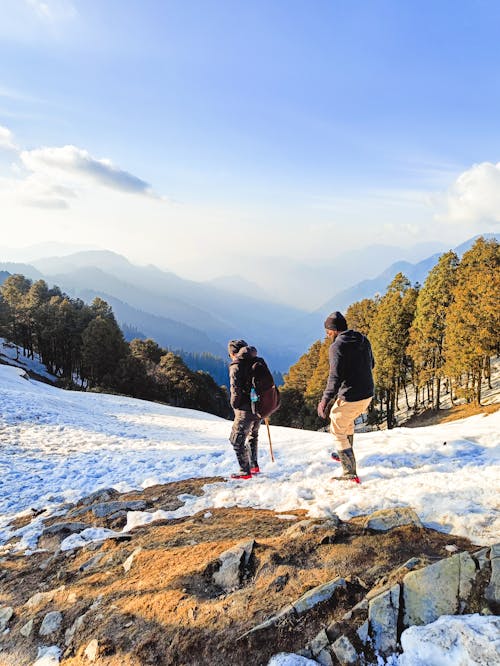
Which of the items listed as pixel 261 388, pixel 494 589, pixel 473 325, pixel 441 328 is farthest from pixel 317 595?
pixel 441 328

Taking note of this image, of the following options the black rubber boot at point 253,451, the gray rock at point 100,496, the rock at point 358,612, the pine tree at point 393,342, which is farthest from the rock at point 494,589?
the pine tree at point 393,342

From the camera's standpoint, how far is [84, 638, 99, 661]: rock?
3.46m

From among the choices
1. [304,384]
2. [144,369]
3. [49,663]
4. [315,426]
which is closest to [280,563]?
[49,663]

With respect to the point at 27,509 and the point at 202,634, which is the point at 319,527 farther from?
the point at 27,509

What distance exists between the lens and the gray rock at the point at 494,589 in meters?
3.04

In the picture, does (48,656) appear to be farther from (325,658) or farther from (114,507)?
(114,507)

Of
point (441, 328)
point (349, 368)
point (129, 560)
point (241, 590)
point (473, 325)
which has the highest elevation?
point (441, 328)

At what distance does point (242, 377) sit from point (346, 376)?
2.11 metres

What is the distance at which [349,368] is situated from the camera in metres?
6.79

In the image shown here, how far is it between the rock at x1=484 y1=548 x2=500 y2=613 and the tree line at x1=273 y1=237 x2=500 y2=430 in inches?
948

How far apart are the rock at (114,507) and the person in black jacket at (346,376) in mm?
3919

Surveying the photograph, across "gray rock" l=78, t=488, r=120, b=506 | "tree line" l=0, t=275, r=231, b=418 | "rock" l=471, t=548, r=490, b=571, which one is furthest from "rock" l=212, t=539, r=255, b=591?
"tree line" l=0, t=275, r=231, b=418

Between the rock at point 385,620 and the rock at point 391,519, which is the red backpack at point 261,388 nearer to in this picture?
the rock at point 391,519

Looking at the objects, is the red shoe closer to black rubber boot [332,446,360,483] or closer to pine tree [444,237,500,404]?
black rubber boot [332,446,360,483]
